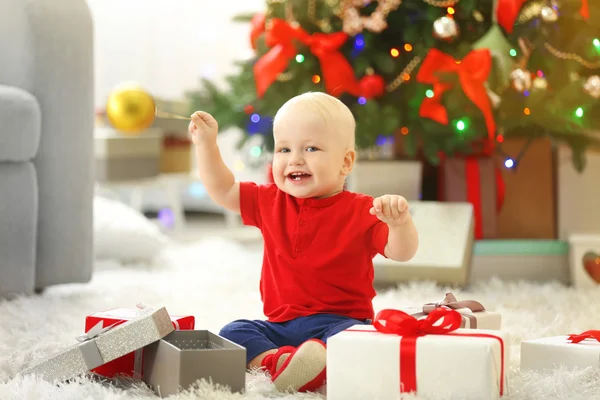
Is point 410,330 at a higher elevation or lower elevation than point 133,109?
lower

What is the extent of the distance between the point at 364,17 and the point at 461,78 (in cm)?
36

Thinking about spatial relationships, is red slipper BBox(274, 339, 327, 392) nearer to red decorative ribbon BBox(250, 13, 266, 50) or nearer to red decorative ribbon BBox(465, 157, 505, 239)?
red decorative ribbon BBox(465, 157, 505, 239)

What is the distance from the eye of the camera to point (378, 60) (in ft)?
7.00

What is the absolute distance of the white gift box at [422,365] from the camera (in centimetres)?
96

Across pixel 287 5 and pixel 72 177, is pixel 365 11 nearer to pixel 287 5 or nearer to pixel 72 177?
pixel 287 5

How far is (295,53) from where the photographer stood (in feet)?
7.07

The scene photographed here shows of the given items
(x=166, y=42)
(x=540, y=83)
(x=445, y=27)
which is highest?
(x=166, y=42)

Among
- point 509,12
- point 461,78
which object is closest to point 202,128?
point 461,78

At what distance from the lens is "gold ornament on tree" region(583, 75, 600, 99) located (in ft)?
6.33

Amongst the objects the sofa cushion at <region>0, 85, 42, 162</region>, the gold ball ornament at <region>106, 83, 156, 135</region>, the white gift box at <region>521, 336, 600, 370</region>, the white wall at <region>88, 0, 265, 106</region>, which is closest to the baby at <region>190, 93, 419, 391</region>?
the white gift box at <region>521, 336, 600, 370</region>

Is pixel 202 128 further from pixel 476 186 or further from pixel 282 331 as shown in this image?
pixel 476 186

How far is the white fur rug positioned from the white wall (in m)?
1.65

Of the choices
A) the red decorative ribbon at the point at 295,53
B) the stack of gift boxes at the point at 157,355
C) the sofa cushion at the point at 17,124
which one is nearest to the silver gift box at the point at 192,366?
the stack of gift boxes at the point at 157,355

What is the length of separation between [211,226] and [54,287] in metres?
1.80
